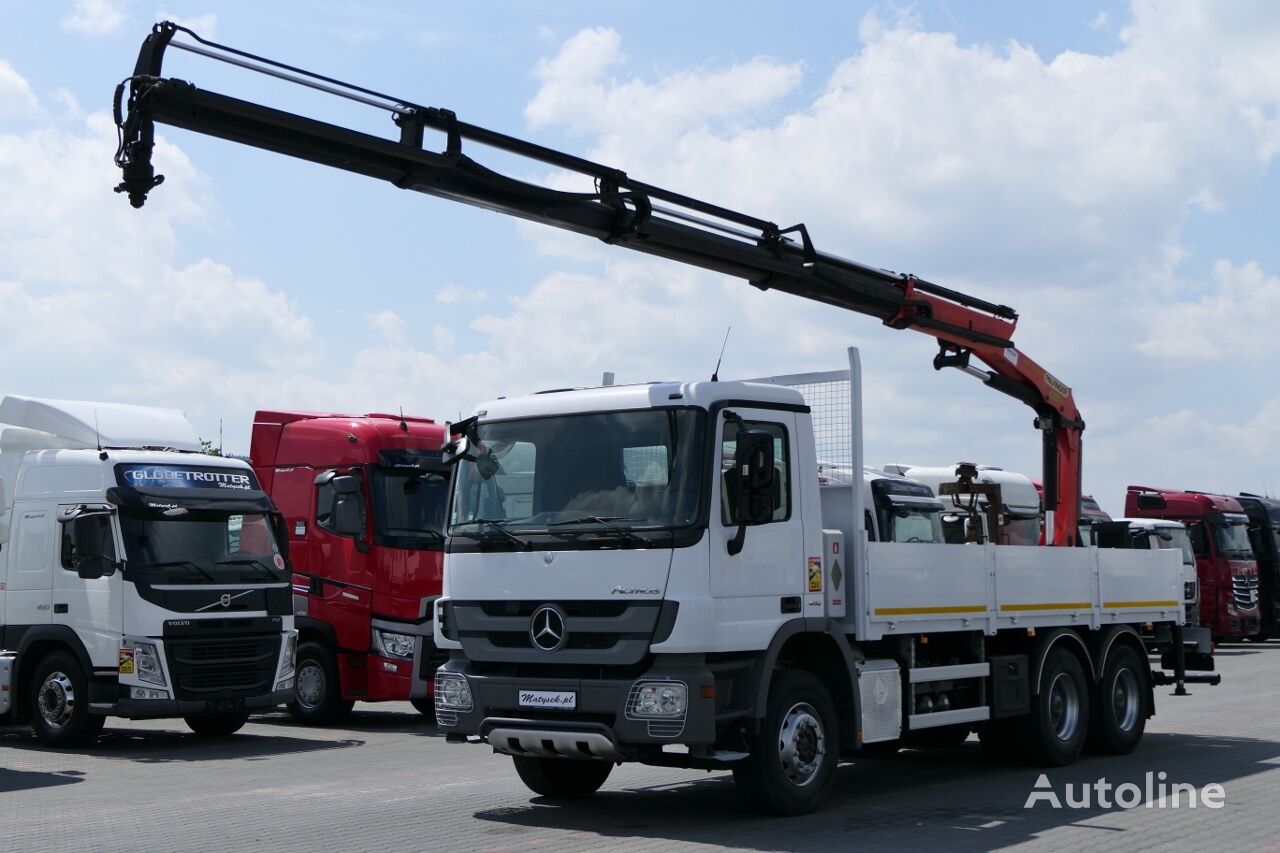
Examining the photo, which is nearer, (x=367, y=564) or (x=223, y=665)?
(x=223, y=665)

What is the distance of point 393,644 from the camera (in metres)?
16.6

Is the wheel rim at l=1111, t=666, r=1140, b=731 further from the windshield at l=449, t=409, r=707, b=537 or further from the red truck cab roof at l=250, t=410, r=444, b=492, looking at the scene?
the red truck cab roof at l=250, t=410, r=444, b=492

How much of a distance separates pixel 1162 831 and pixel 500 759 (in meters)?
6.29

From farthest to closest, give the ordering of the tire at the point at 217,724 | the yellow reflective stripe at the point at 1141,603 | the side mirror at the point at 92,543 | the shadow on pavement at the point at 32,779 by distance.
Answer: the tire at the point at 217,724 < the side mirror at the point at 92,543 < the yellow reflective stripe at the point at 1141,603 < the shadow on pavement at the point at 32,779

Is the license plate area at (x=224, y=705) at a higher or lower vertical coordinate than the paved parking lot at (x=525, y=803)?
higher

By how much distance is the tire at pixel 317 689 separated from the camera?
55.6 ft

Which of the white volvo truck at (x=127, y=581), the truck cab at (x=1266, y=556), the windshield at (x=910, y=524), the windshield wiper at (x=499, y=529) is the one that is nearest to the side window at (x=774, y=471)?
the windshield wiper at (x=499, y=529)

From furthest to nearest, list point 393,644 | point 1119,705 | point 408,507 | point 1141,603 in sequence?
point 408,507
point 393,644
point 1141,603
point 1119,705

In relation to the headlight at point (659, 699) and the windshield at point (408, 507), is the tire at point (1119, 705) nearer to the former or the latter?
the headlight at point (659, 699)

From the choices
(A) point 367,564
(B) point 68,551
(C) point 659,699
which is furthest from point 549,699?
(A) point 367,564

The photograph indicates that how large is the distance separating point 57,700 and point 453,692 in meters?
6.89

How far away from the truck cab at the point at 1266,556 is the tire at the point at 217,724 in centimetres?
2401

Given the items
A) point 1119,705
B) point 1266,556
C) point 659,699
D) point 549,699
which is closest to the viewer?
point 659,699
